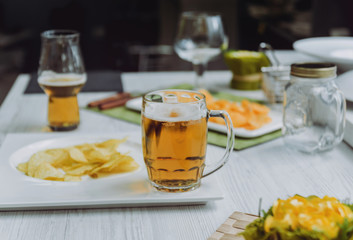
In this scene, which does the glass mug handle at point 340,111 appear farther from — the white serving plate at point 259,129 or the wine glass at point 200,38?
the wine glass at point 200,38

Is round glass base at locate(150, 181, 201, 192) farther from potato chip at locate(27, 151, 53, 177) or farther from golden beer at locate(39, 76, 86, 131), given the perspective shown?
golden beer at locate(39, 76, 86, 131)

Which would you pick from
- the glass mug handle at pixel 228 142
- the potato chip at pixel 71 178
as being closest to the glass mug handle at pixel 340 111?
the glass mug handle at pixel 228 142

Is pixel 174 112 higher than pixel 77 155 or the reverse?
higher

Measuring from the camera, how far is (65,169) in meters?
0.81

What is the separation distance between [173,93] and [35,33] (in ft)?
14.5

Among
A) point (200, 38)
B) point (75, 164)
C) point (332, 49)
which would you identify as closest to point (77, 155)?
point (75, 164)

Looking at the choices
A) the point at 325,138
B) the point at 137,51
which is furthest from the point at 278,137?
the point at 137,51

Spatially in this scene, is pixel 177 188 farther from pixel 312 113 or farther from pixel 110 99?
pixel 110 99

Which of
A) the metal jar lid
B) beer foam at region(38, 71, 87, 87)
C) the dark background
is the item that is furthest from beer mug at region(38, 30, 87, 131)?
the dark background

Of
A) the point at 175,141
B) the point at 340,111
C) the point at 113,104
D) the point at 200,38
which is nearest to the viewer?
the point at 175,141

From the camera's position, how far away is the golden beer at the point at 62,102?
3.60 feet

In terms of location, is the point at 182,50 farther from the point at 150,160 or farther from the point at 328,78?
the point at 150,160

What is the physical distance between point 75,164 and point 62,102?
1.03ft

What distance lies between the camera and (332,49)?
137 cm
